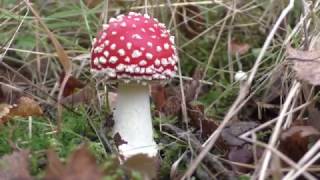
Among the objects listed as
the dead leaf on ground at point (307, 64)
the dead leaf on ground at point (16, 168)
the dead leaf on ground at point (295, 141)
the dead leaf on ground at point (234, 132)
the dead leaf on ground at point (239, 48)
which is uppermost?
the dead leaf on ground at point (307, 64)

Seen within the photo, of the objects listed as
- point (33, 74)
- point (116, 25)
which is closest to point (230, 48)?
point (33, 74)

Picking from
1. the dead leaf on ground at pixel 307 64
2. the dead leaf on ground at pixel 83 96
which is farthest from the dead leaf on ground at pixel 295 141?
the dead leaf on ground at pixel 83 96

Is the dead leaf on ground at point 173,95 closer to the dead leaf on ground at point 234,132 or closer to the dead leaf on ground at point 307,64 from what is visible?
the dead leaf on ground at point 234,132

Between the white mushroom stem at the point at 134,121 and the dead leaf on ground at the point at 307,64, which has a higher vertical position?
the dead leaf on ground at the point at 307,64

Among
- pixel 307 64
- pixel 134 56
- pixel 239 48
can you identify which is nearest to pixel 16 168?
pixel 134 56

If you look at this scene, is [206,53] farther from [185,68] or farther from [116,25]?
[116,25]

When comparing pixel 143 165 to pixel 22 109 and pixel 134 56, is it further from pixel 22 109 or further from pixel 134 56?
pixel 22 109
